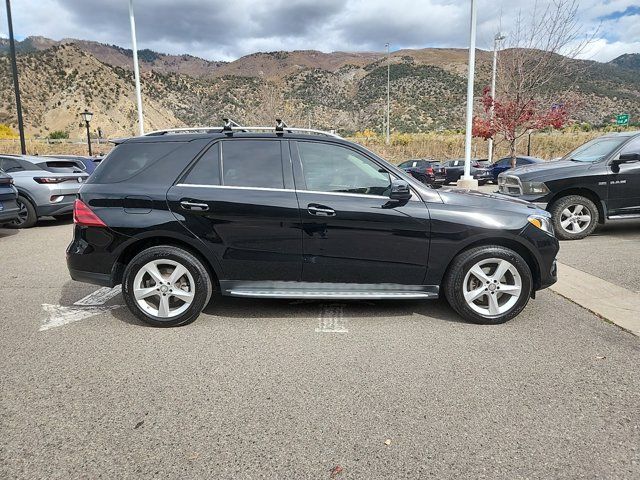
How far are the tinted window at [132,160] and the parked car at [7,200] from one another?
17.6ft

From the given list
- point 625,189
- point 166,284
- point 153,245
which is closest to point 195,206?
point 153,245

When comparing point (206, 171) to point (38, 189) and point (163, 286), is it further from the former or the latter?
point (38, 189)

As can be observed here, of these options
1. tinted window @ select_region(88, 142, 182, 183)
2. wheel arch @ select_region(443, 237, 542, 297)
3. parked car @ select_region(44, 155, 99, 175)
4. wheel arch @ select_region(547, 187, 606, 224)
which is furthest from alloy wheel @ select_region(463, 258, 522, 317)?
parked car @ select_region(44, 155, 99, 175)

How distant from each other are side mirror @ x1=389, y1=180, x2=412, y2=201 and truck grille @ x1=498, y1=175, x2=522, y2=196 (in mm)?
4899

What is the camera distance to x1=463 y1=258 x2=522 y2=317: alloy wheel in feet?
13.3

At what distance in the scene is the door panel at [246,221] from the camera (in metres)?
3.95

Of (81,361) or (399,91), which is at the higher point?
(399,91)

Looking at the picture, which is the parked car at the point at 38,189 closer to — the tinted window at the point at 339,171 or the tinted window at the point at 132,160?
the tinted window at the point at 132,160

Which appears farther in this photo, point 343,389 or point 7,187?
point 7,187

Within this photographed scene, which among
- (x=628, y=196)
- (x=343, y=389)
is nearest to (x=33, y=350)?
(x=343, y=389)

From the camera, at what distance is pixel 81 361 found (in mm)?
3438

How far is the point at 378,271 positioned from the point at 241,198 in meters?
1.40

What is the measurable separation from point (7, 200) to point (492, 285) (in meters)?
8.58

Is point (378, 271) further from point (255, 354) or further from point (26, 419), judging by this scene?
point (26, 419)
